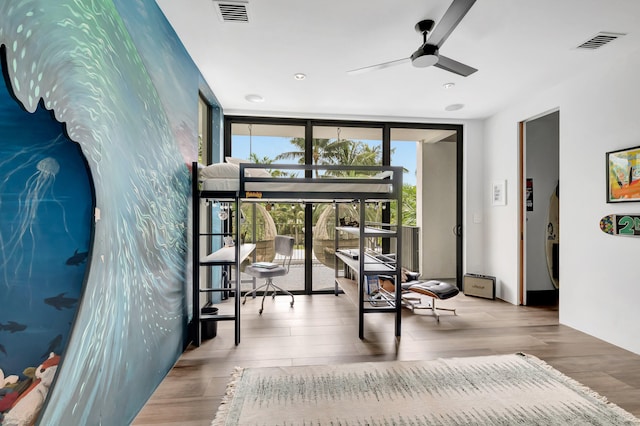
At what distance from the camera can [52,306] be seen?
120cm

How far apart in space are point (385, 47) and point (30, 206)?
2.63m

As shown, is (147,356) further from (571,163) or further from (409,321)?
(571,163)

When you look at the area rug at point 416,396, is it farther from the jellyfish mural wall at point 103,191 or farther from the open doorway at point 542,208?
the open doorway at point 542,208

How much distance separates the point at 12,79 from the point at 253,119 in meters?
3.59

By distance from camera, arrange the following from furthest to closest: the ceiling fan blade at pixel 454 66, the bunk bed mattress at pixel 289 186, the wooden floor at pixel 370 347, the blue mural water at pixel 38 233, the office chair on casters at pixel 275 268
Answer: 1. the office chair on casters at pixel 275 268
2. the bunk bed mattress at pixel 289 186
3. the ceiling fan blade at pixel 454 66
4. the wooden floor at pixel 370 347
5. the blue mural water at pixel 38 233

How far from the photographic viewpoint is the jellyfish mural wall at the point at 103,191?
1101mm

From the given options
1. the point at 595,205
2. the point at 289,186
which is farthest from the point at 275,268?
the point at 595,205

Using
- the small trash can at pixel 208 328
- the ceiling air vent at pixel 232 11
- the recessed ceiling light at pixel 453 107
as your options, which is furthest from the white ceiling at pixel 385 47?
the small trash can at pixel 208 328

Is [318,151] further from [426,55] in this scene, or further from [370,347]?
[370,347]

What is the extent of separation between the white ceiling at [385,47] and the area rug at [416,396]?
2.57 m

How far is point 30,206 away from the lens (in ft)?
3.80

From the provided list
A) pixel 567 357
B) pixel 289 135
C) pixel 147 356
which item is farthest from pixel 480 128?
pixel 147 356

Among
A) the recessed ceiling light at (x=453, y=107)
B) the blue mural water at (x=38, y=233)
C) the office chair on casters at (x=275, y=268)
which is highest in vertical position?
the recessed ceiling light at (x=453, y=107)

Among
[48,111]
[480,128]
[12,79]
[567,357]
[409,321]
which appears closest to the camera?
[12,79]
